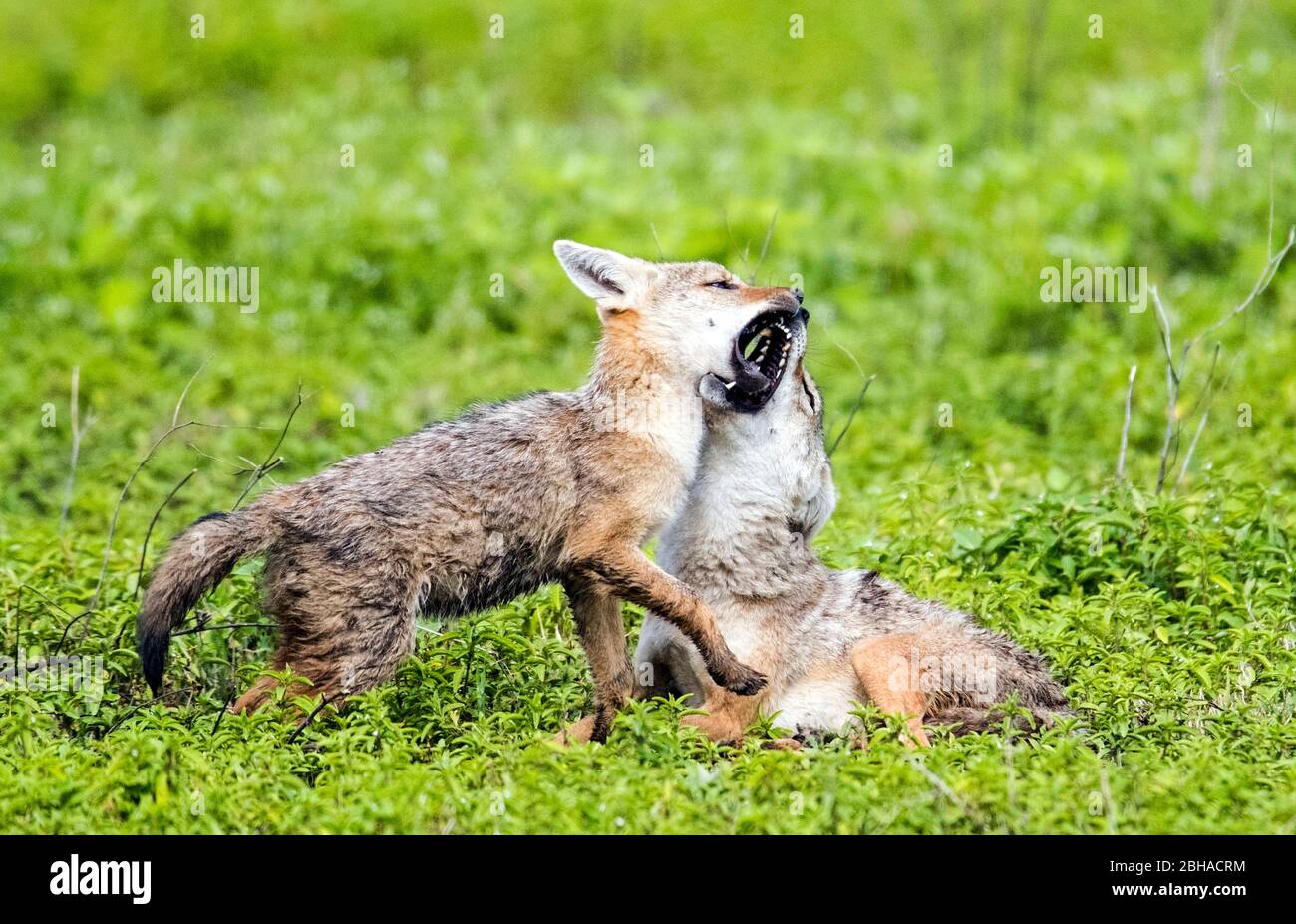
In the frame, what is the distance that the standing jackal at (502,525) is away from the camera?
235 inches

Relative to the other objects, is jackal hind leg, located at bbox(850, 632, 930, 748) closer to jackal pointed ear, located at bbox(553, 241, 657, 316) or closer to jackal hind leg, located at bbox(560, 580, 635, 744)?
jackal hind leg, located at bbox(560, 580, 635, 744)

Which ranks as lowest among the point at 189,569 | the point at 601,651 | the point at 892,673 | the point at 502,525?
the point at 892,673

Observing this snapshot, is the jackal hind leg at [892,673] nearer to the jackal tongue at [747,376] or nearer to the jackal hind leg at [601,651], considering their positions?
the jackal hind leg at [601,651]

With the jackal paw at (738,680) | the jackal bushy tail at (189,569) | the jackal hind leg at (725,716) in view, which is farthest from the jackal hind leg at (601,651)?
the jackal bushy tail at (189,569)

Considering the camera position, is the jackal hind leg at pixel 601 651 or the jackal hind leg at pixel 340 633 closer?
the jackal hind leg at pixel 340 633

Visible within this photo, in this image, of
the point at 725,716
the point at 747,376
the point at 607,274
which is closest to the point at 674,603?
the point at 725,716

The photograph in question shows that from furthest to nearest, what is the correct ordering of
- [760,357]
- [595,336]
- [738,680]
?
[595,336] < [760,357] < [738,680]

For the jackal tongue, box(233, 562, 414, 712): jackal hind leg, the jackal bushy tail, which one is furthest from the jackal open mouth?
the jackal bushy tail

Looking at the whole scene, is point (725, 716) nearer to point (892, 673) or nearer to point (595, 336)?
point (892, 673)

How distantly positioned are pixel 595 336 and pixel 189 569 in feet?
20.1

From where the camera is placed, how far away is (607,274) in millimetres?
6770

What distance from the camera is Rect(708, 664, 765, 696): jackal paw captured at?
237 inches
